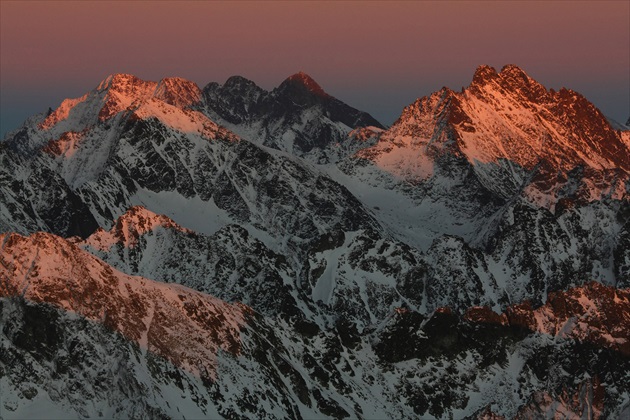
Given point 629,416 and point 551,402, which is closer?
point 629,416

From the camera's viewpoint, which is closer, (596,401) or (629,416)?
(629,416)

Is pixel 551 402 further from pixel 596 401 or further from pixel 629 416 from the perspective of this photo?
pixel 629 416

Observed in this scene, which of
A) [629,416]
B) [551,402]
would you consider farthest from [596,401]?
[629,416]
